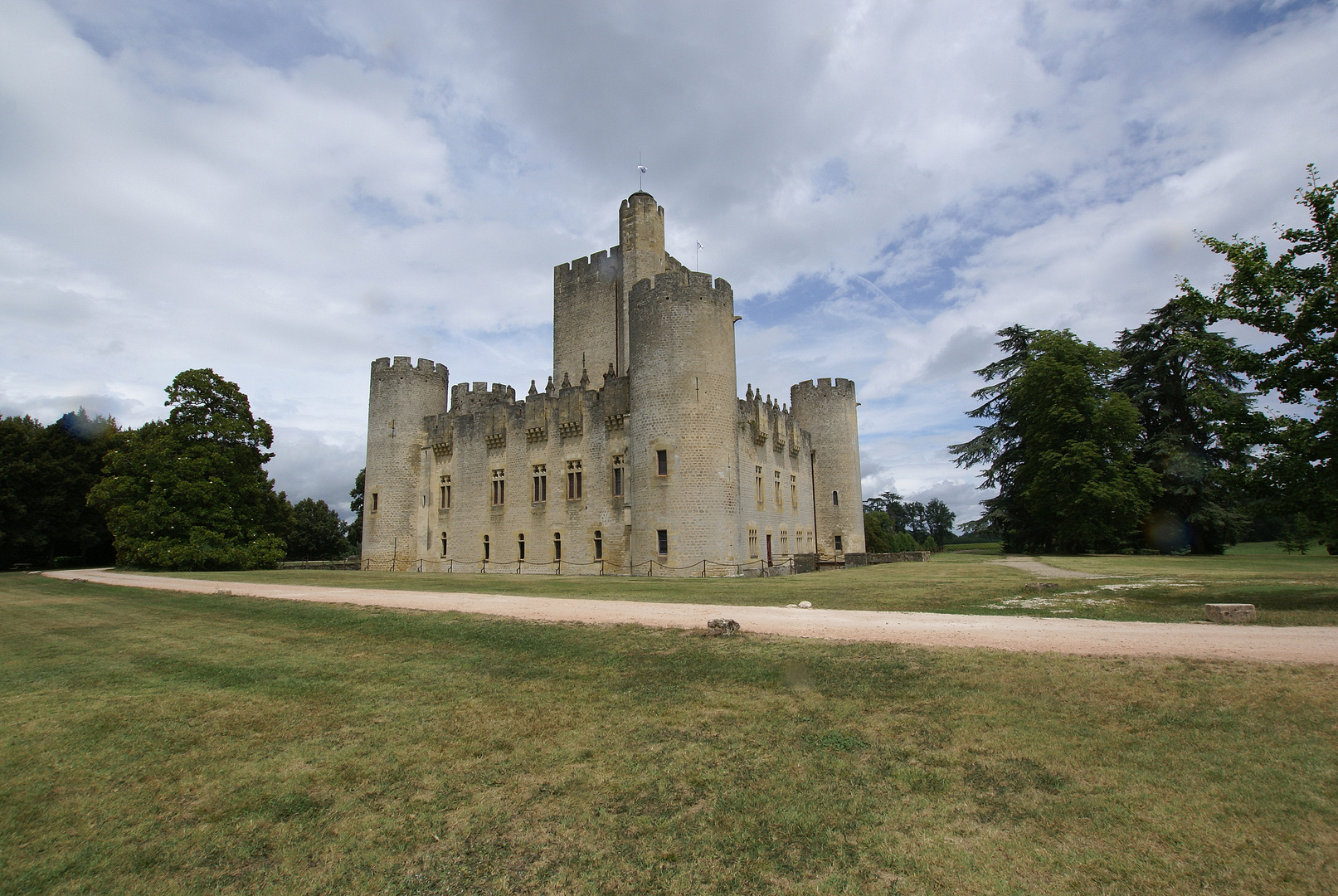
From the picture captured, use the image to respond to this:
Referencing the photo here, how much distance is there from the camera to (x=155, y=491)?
33844mm

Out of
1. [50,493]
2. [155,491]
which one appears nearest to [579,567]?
[155,491]

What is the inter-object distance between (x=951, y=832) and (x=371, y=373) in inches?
1663

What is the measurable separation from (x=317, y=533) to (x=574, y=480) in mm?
31004

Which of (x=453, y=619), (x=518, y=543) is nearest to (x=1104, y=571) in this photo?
(x=453, y=619)

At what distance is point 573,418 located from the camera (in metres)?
33.8

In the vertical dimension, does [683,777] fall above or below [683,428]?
below

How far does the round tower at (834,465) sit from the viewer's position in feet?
137

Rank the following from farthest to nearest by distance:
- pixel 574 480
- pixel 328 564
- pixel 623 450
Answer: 1. pixel 328 564
2. pixel 574 480
3. pixel 623 450

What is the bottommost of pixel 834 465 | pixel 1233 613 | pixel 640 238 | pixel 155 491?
pixel 1233 613

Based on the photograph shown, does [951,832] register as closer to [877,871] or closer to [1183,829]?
[877,871]

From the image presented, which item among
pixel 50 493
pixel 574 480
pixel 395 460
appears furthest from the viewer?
pixel 50 493

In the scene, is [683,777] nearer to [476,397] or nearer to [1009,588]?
[1009,588]

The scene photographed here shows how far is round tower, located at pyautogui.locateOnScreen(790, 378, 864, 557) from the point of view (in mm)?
41812

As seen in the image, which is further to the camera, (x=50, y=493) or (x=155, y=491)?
(x=50, y=493)
